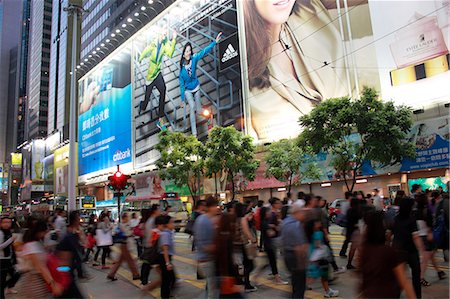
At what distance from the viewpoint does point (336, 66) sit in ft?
88.4

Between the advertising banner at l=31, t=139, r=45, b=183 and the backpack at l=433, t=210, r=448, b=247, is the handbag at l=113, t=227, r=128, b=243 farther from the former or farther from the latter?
the advertising banner at l=31, t=139, r=45, b=183

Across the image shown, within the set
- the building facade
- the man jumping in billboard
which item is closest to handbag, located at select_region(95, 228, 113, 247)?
the man jumping in billboard

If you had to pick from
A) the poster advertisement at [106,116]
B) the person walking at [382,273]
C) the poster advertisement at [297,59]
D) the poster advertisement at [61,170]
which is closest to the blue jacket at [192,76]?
the poster advertisement at [297,59]

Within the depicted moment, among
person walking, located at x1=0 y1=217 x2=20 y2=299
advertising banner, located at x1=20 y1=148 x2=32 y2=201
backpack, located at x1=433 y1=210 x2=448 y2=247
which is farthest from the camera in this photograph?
advertising banner, located at x1=20 y1=148 x2=32 y2=201

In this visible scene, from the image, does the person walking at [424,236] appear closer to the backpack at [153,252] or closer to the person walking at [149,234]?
the backpack at [153,252]

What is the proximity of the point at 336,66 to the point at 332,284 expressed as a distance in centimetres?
2209

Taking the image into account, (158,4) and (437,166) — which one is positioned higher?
(158,4)

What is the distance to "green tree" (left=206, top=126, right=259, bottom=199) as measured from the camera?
26812 millimetres

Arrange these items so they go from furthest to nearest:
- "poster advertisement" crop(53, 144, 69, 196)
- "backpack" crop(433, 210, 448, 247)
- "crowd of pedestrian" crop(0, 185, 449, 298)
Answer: "poster advertisement" crop(53, 144, 69, 196) < "backpack" crop(433, 210, 448, 247) < "crowd of pedestrian" crop(0, 185, 449, 298)

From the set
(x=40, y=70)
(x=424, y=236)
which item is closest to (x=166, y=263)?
(x=424, y=236)

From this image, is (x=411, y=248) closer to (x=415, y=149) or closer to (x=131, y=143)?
(x=415, y=149)

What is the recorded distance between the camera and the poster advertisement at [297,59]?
A: 1016 inches

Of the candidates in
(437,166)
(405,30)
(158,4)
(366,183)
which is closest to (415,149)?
(437,166)

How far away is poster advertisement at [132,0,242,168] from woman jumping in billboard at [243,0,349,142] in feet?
6.94
